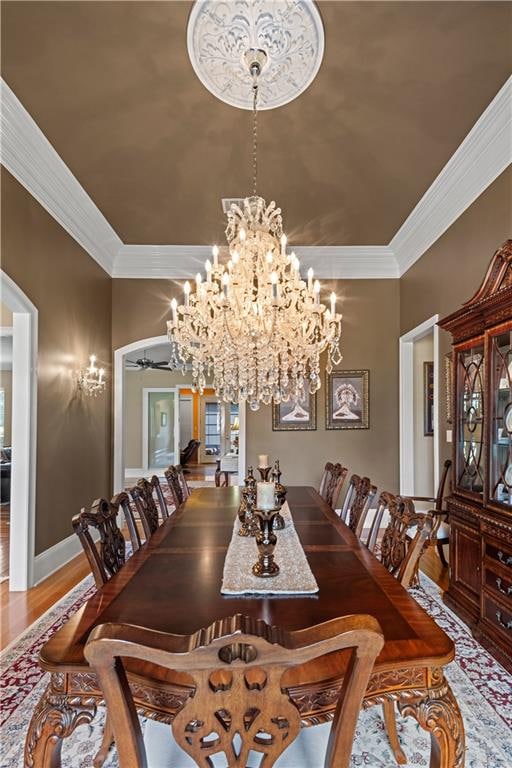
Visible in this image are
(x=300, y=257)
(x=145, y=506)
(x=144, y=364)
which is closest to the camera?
(x=145, y=506)

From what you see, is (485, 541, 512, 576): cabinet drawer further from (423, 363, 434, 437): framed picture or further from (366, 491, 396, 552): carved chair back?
(423, 363, 434, 437): framed picture

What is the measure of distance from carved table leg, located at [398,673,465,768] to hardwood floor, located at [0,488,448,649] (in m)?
2.48

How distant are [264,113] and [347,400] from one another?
338 centimetres

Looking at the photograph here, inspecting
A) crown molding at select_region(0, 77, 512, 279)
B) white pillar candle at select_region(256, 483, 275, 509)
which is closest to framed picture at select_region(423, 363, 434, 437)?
crown molding at select_region(0, 77, 512, 279)

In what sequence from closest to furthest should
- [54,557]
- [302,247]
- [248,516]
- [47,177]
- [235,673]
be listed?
[235,673]
[248,516]
[47,177]
[54,557]
[302,247]

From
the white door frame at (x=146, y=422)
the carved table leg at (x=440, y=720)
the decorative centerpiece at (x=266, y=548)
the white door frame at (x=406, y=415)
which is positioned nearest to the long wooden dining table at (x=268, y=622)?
the carved table leg at (x=440, y=720)

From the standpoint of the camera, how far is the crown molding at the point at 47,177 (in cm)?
284

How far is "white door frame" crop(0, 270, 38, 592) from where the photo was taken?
330 centimetres

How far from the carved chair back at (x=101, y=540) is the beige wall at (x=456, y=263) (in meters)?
3.04

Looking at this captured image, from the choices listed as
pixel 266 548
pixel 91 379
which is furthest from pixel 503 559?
pixel 91 379

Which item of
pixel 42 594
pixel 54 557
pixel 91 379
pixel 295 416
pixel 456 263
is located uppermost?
pixel 456 263

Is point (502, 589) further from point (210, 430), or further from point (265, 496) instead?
point (210, 430)

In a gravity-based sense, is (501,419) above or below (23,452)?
above

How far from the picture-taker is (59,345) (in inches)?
154
